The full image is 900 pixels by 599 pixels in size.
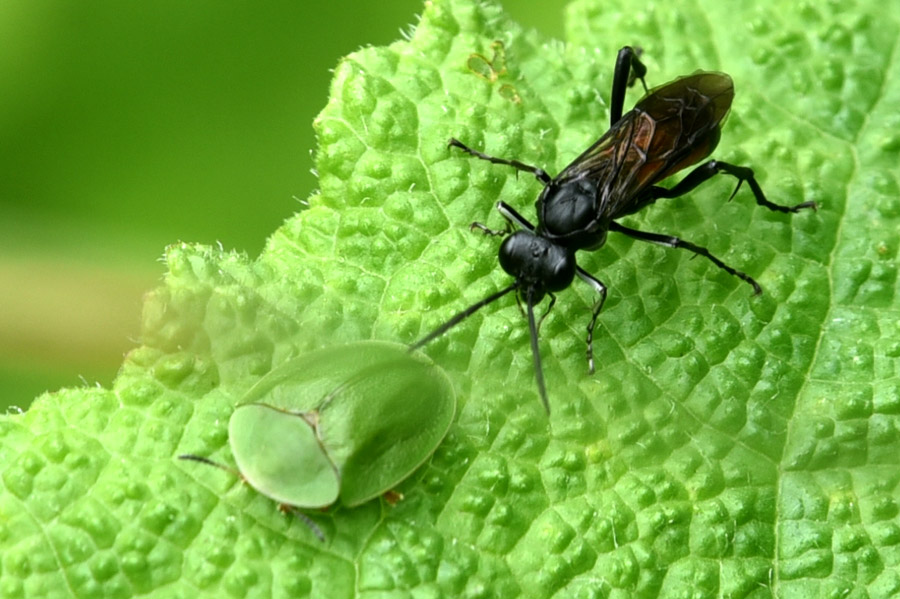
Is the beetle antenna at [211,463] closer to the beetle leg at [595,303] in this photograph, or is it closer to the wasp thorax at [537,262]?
the wasp thorax at [537,262]

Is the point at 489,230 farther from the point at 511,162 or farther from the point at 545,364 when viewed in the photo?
the point at 545,364

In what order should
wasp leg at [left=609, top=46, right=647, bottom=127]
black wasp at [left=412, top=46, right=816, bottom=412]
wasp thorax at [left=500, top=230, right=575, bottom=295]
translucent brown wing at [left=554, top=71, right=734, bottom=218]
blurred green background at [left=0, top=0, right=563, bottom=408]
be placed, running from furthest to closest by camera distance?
blurred green background at [left=0, top=0, right=563, bottom=408]
wasp leg at [left=609, top=46, right=647, bottom=127]
translucent brown wing at [left=554, top=71, right=734, bottom=218]
black wasp at [left=412, top=46, right=816, bottom=412]
wasp thorax at [left=500, top=230, right=575, bottom=295]

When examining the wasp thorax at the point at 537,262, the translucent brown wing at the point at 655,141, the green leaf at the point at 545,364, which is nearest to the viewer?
the green leaf at the point at 545,364

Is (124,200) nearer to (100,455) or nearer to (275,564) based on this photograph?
(100,455)

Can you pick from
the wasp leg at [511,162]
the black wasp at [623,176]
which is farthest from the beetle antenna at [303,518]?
the wasp leg at [511,162]

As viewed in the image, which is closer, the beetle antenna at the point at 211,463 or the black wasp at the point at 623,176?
the beetle antenna at the point at 211,463

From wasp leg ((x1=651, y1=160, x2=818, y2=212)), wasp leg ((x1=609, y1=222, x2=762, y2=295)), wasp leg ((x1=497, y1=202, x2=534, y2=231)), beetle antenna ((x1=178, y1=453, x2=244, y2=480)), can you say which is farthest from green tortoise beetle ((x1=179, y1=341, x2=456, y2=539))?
wasp leg ((x1=651, y1=160, x2=818, y2=212))

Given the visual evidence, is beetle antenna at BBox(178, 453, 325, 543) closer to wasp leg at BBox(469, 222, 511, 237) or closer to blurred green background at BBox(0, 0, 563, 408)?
wasp leg at BBox(469, 222, 511, 237)

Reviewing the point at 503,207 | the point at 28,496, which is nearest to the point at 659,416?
the point at 503,207
